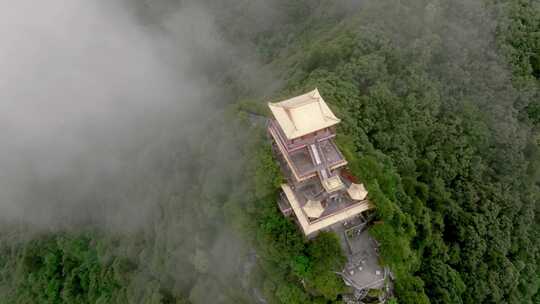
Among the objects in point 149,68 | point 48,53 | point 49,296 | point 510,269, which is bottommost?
point 510,269

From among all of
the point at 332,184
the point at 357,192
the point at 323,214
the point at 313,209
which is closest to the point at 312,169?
the point at 332,184

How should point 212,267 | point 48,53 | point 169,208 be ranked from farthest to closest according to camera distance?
point 48,53, point 169,208, point 212,267

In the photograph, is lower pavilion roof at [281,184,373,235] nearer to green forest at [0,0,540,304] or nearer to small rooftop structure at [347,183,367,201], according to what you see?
small rooftop structure at [347,183,367,201]

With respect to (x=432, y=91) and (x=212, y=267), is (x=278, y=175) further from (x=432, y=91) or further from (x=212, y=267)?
(x=432, y=91)

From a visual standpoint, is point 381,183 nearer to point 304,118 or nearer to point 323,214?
point 323,214

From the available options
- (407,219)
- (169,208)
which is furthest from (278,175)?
A: (169,208)

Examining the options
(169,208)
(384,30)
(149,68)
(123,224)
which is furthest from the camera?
(149,68)
